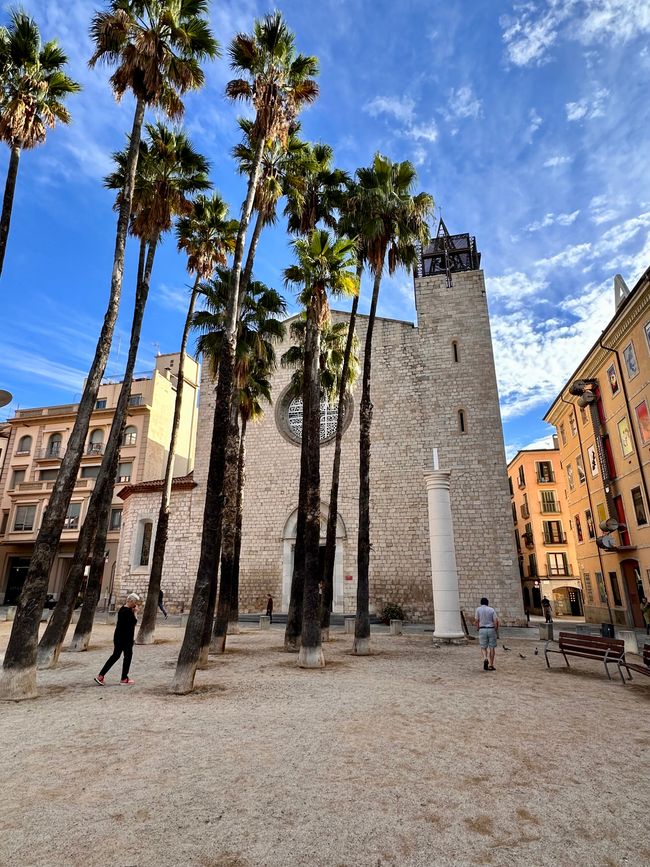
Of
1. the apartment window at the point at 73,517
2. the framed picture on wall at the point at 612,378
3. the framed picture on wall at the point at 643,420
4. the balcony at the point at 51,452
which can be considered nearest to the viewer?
the framed picture on wall at the point at 643,420

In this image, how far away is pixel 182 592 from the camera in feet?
76.0

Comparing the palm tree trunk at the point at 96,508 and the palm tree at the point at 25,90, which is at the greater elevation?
the palm tree at the point at 25,90

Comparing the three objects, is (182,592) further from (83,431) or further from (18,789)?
(18,789)

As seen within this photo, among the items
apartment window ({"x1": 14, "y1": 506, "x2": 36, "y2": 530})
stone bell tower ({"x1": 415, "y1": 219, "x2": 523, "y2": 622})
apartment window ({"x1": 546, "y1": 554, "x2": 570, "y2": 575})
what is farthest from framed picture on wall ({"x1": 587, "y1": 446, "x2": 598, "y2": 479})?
apartment window ({"x1": 14, "y1": 506, "x2": 36, "y2": 530})

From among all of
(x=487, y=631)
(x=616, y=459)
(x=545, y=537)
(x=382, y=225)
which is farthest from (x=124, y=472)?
(x=545, y=537)

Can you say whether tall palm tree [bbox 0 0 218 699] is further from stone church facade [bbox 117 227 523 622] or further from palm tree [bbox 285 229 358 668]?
stone church facade [bbox 117 227 523 622]

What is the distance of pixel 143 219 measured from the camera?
12.8 m

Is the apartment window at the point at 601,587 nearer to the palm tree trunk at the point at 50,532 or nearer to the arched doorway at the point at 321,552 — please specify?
the arched doorway at the point at 321,552

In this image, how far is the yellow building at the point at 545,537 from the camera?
34.7 m

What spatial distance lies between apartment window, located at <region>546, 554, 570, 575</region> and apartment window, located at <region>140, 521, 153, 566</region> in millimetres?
28147

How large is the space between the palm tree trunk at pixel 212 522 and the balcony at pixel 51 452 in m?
29.5

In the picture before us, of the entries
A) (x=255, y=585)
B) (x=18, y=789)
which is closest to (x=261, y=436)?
(x=255, y=585)

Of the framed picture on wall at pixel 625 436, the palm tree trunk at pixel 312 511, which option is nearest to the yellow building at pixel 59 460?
the palm tree trunk at pixel 312 511

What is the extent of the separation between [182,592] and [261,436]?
8.63 metres
